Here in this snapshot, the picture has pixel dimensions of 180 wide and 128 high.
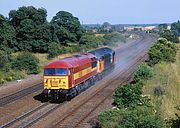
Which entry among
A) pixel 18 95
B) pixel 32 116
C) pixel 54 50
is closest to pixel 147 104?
pixel 32 116

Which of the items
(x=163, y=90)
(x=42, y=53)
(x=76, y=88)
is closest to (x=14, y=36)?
(x=42, y=53)

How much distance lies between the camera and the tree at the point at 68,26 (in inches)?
2945

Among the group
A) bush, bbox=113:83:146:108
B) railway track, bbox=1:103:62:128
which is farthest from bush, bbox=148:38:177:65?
bush, bbox=113:83:146:108

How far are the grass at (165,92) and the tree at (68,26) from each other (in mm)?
36664

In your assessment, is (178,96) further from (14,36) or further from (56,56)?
(14,36)

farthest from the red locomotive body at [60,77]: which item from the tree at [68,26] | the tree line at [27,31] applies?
the tree at [68,26]

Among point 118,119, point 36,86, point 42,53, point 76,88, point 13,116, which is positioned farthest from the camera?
point 42,53

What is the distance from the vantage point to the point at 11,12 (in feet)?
219

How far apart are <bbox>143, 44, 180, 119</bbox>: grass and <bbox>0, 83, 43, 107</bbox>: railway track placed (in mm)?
10061

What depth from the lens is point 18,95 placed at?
3250cm

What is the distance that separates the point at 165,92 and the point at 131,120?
10.8 m

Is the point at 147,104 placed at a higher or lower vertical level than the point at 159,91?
higher

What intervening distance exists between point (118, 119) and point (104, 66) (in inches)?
930

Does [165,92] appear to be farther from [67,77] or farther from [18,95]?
[18,95]
